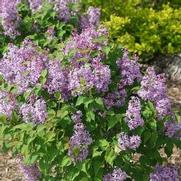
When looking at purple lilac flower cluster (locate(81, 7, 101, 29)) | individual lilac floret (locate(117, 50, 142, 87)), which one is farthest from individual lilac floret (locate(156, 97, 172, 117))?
purple lilac flower cluster (locate(81, 7, 101, 29))

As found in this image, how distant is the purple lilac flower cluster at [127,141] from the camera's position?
3.68m

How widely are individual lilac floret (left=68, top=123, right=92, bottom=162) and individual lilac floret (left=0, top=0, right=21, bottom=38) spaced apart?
176 centimetres

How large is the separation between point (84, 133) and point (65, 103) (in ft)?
0.80

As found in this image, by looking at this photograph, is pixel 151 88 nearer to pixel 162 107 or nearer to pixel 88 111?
pixel 162 107

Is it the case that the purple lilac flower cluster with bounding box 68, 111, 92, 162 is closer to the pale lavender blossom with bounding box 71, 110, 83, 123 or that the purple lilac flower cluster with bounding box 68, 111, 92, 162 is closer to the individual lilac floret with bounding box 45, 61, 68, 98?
the pale lavender blossom with bounding box 71, 110, 83, 123

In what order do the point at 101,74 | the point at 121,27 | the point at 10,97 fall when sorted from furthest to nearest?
1. the point at 121,27
2. the point at 10,97
3. the point at 101,74

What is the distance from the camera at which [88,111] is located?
3713 mm

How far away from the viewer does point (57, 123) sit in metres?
3.77

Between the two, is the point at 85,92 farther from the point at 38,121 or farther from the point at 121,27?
the point at 121,27

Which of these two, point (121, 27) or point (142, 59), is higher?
point (121, 27)

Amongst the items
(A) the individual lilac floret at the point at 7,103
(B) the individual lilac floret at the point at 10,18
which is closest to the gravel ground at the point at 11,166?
(B) the individual lilac floret at the point at 10,18

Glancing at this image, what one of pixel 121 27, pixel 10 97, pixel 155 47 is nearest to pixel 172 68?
pixel 155 47

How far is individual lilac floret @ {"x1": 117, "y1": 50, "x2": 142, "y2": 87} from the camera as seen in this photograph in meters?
3.85

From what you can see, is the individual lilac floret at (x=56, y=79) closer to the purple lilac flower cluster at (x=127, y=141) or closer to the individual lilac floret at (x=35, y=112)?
the individual lilac floret at (x=35, y=112)
